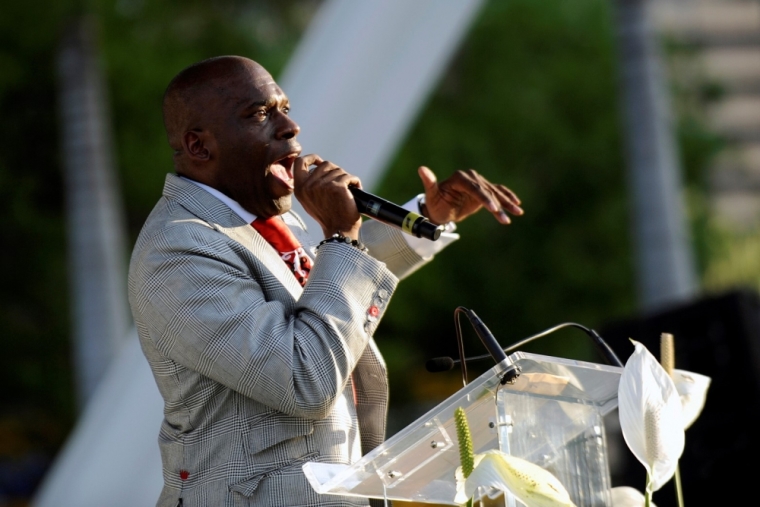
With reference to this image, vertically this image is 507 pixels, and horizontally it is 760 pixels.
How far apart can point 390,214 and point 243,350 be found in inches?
14.9

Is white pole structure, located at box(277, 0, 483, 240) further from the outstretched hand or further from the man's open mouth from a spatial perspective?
the man's open mouth

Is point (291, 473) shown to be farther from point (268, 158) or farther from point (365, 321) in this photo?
point (268, 158)

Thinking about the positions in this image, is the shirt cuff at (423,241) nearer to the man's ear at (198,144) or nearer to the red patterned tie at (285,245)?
the red patterned tie at (285,245)

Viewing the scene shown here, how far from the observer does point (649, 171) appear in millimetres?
8102

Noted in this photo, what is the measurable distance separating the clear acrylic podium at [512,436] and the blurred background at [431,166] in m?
6.34

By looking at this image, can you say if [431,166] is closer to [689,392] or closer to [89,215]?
[89,215]

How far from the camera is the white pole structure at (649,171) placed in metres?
7.80

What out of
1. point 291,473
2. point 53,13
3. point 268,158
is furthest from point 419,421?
point 53,13

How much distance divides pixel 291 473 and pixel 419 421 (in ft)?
1.13

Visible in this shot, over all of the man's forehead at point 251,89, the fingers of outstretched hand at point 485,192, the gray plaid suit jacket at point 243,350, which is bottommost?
the gray plaid suit jacket at point 243,350

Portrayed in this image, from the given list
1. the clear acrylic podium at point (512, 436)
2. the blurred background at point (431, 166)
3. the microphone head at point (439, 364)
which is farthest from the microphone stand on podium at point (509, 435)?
the blurred background at point (431, 166)

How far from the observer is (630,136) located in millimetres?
8320

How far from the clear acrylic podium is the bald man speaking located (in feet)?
0.57

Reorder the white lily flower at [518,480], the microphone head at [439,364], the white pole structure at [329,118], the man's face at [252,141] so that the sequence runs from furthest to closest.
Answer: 1. the white pole structure at [329,118]
2. the man's face at [252,141]
3. the microphone head at [439,364]
4. the white lily flower at [518,480]
